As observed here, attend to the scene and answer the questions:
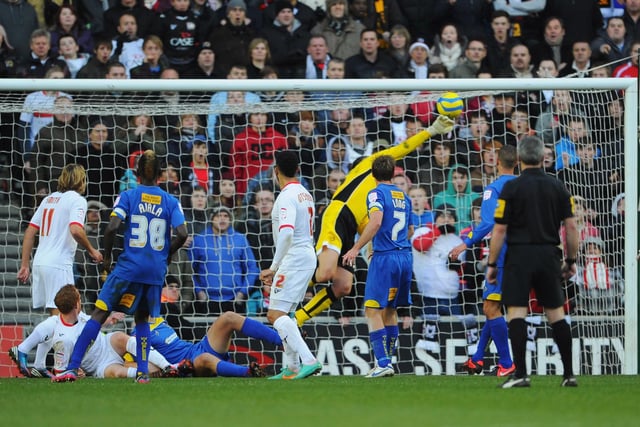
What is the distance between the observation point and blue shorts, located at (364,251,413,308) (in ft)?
36.5

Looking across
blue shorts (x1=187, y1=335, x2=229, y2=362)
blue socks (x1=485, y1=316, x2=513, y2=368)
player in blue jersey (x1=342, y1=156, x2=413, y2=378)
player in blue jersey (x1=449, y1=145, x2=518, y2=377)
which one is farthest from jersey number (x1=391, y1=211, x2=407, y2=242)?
blue shorts (x1=187, y1=335, x2=229, y2=362)

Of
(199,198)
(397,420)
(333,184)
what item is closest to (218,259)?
(199,198)

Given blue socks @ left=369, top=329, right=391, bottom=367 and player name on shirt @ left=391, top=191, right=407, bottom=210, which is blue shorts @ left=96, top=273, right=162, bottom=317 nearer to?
blue socks @ left=369, top=329, right=391, bottom=367

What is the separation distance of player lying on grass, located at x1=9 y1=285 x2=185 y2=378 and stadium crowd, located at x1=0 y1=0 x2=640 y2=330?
2.14 meters

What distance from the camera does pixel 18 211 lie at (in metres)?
15.2

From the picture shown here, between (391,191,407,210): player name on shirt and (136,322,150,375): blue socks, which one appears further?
(391,191,407,210): player name on shirt

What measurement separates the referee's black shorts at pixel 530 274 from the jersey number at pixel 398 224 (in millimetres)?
2179

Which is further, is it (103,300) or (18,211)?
(18,211)

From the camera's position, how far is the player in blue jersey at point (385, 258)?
36.3ft

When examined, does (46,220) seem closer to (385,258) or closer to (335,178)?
(385,258)

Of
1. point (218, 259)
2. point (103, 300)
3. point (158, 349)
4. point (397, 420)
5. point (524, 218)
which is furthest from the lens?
point (218, 259)

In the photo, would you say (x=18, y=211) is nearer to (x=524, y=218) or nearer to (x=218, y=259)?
(x=218, y=259)

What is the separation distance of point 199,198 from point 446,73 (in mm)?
4124

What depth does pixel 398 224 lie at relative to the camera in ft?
36.7
